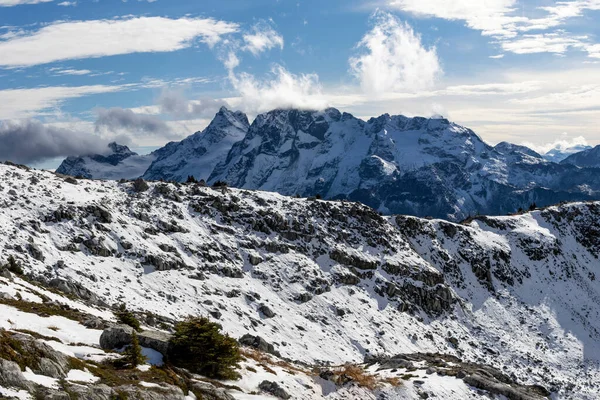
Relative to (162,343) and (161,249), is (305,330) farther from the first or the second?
(162,343)

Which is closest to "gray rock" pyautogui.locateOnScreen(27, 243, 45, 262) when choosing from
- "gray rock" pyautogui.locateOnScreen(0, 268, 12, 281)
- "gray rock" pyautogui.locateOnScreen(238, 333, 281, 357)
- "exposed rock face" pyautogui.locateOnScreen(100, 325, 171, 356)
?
"gray rock" pyautogui.locateOnScreen(0, 268, 12, 281)

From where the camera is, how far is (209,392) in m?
24.2

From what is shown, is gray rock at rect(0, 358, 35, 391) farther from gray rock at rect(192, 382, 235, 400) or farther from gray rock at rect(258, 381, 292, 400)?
gray rock at rect(258, 381, 292, 400)

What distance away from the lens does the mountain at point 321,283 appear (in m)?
37.2

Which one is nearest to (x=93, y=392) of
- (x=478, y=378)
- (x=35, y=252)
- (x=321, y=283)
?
(x=478, y=378)

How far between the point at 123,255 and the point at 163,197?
20902mm

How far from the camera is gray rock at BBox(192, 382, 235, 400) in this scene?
2400 centimetres

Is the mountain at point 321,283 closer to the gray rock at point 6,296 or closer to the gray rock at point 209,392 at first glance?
the gray rock at point 6,296

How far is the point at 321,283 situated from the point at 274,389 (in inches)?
2233

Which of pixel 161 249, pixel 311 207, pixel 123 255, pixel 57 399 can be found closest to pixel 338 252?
pixel 311 207

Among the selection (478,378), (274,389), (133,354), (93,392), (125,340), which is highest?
(93,392)

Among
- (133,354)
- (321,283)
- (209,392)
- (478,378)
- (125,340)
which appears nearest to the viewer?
(209,392)

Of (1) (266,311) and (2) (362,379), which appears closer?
(2) (362,379)

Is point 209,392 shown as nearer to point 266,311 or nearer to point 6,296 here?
point 6,296
